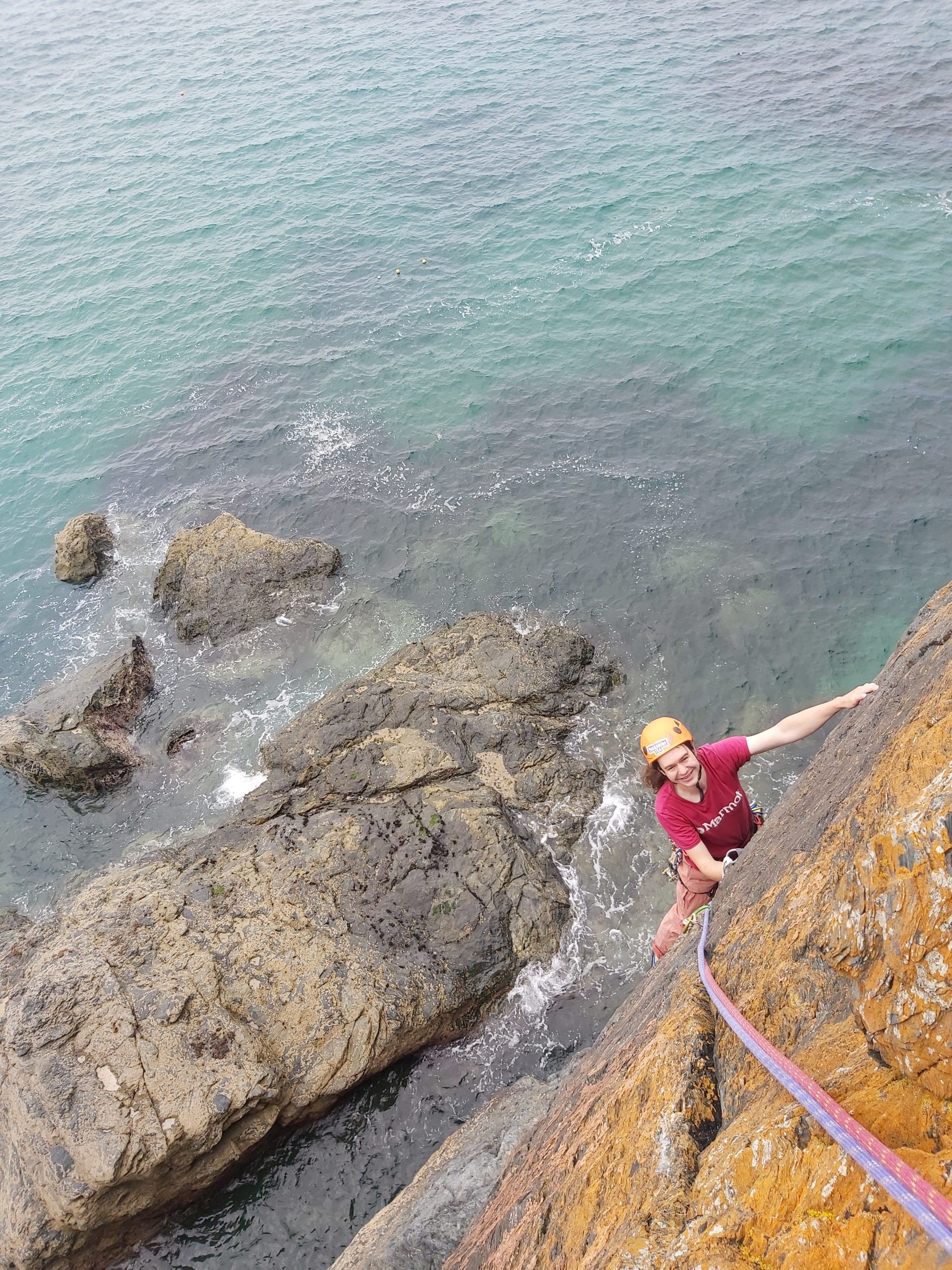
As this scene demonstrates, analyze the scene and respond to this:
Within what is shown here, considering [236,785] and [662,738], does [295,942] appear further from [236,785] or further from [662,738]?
[662,738]

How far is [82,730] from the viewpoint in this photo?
53.4 ft

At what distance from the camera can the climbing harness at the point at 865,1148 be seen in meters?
2.74

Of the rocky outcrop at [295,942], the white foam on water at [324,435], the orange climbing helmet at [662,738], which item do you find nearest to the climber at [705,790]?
the orange climbing helmet at [662,738]

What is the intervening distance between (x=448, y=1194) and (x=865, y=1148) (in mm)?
6894

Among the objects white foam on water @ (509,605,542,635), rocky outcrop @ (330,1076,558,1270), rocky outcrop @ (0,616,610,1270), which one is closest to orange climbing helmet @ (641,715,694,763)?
rocky outcrop @ (330,1076,558,1270)

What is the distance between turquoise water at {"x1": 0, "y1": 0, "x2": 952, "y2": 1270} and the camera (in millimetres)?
15227

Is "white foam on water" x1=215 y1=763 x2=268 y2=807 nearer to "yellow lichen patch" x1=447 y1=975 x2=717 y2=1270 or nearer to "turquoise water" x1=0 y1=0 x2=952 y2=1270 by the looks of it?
"turquoise water" x1=0 y1=0 x2=952 y2=1270

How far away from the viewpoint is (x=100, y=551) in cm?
2172

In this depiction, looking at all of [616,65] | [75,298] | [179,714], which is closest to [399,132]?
[616,65]

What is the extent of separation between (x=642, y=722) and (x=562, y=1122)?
30.7 feet

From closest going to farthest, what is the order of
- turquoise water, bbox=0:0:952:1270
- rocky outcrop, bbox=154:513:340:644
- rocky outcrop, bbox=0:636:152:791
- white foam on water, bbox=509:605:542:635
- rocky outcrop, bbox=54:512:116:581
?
turquoise water, bbox=0:0:952:1270 < rocky outcrop, bbox=0:636:152:791 < white foam on water, bbox=509:605:542:635 < rocky outcrop, bbox=154:513:340:644 < rocky outcrop, bbox=54:512:116:581

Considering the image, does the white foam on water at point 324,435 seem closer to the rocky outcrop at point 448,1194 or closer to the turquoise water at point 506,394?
the turquoise water at point 506,394

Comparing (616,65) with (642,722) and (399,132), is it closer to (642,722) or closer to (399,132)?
(399,132)

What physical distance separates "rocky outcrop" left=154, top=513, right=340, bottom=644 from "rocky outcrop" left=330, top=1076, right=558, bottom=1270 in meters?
12.4
